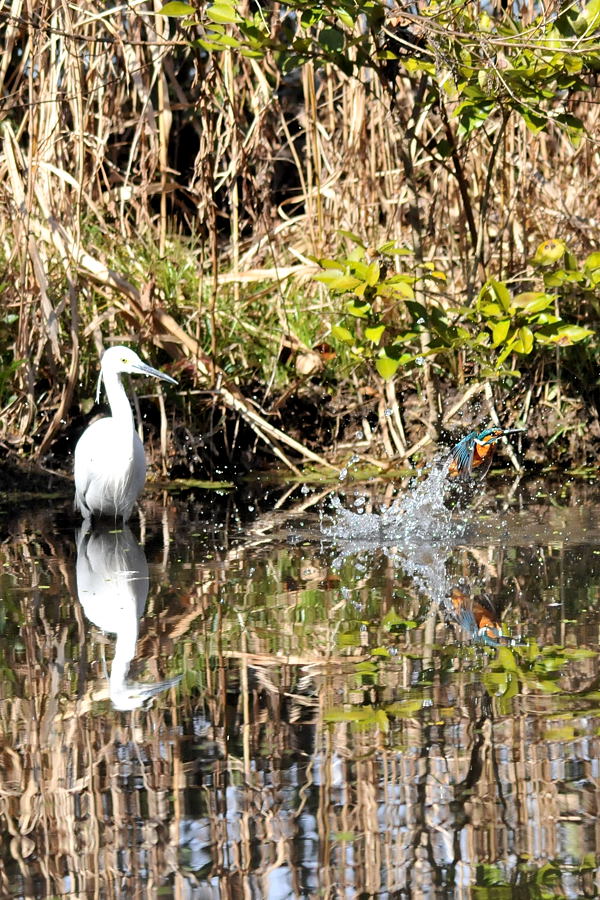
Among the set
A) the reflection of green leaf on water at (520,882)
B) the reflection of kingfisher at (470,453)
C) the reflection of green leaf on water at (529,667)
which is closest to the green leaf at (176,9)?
the reflection of kingfisher at (470,453)

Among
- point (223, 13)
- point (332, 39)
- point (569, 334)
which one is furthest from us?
point (569, 334)

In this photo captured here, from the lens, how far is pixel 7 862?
7.08 feet

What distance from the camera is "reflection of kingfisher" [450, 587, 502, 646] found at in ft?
11.4

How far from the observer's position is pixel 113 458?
5738 mm

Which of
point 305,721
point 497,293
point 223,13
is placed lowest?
point 305,721

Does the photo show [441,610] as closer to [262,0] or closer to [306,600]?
[306,600]

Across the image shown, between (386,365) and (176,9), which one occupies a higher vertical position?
(176,9)

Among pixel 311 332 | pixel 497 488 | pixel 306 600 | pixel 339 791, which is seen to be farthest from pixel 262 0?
pixel 339 791

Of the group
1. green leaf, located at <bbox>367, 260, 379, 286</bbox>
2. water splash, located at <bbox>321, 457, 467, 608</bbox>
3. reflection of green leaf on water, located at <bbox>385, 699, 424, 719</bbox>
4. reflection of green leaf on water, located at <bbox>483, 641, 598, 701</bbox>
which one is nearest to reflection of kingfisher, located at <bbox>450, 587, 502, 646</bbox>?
reflection of green leaf on water, located at <bbox>483, 641, 598, 701</bbox>

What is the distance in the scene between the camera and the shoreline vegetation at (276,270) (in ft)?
21.1

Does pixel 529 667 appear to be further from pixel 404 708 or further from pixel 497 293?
pixel 497 293

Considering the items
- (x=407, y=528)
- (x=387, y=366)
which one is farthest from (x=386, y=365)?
(x=407, y=528)

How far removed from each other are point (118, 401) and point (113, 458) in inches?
13.2

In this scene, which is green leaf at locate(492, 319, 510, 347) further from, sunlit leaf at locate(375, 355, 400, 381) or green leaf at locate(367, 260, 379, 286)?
green leaf at locate(367, 260, 379, 286)
